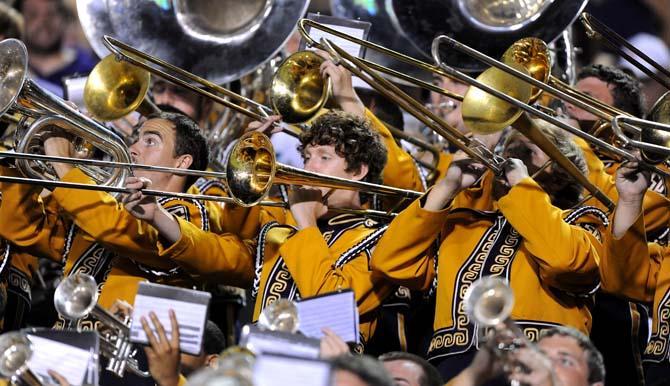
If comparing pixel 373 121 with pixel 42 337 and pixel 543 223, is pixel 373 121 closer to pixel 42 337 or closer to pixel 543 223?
pixel 543 223

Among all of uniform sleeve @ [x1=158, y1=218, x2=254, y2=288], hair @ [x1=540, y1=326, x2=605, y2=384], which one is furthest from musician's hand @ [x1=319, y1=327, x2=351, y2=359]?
uniform sleeve @ [x1=158, y1=218, x2=254, y2=288]

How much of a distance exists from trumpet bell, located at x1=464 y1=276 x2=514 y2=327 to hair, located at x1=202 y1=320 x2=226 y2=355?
1.34 metres

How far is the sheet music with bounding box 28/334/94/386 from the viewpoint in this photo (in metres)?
4.41

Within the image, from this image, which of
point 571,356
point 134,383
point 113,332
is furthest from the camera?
point 134,383

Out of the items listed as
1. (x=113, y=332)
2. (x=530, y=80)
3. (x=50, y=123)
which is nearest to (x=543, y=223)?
(x=530, y=80)

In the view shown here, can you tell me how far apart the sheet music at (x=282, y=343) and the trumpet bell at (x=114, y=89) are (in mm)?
2044

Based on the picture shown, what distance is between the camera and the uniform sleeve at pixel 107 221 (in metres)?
5.54

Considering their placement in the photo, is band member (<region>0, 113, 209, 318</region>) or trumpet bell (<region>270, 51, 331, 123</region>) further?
trumpet bell (<region>270, 51, 331, 123</region>)

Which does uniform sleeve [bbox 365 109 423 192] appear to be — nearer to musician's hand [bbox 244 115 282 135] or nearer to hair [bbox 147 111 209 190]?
musician's hand [bbox 244 115 282 135]

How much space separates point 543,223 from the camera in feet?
16.6

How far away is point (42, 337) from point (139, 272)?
1311 millimetres

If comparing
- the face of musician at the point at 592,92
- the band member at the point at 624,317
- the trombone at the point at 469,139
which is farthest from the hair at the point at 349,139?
the face of musician at the point at 592,92

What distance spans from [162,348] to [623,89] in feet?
8.70

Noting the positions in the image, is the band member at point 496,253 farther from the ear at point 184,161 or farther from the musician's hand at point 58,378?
the musician's hand at point 58,378
